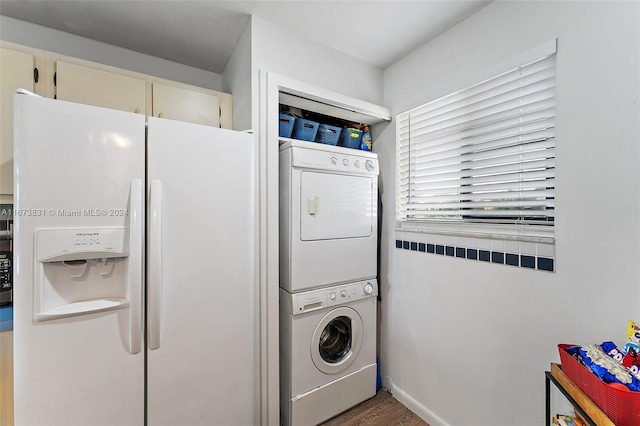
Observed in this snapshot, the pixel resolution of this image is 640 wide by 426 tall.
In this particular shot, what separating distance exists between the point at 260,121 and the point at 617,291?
182cm

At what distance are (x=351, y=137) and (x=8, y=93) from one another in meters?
1.89

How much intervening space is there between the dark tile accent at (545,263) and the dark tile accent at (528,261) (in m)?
0.02

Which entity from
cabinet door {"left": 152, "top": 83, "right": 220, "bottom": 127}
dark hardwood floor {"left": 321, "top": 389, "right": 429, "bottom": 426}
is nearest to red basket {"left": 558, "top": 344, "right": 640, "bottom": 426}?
dark hardwood floor {"left": 321, "top": 389, "right": 429, "bottom": 426}

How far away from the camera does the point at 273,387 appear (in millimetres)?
1607

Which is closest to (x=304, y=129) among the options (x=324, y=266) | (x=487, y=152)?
(x=324, y=266)

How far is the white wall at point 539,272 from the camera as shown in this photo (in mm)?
1032

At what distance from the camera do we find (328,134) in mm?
1942

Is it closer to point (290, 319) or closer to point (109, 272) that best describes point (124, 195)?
point (109, 272)

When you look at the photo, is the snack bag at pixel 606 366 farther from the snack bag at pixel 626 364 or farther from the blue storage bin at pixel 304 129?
the blue storage bin at pixel 304 129

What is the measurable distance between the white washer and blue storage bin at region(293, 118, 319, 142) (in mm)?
176

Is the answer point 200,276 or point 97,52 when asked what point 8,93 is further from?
point 200,276

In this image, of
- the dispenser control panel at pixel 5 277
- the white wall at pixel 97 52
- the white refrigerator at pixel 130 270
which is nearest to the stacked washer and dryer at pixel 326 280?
the white refrigerator at pixel 130 270

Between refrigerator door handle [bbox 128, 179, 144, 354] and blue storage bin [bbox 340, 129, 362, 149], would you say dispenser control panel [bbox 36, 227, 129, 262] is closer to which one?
refrigerator door handle [bbox 128, 179, 144, 354]

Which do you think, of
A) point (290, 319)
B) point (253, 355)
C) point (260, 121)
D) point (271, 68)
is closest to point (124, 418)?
point (253, 355)
